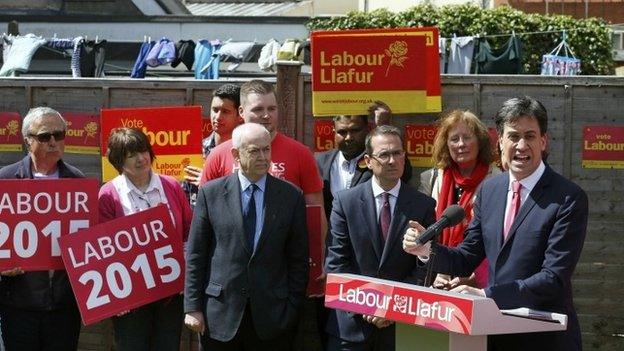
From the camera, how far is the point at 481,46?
19062 mm

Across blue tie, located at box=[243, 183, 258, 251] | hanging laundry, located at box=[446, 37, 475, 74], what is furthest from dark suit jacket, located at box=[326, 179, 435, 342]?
hanging laundry, located at box=[446, 37, 475, 74]

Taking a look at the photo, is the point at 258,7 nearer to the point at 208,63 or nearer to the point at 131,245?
the point at 208,63

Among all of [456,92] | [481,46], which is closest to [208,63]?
[481,46]

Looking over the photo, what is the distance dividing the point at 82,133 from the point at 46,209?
71.6 inches

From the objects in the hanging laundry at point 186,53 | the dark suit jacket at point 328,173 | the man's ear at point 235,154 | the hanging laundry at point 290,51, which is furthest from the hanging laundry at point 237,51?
the man's ear at point 235,154

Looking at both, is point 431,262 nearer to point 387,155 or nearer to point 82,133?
point 387,155

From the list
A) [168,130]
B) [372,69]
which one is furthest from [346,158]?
[168,130]

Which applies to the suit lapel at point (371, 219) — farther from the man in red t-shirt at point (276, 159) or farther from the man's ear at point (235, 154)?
the man's ear at point (235, 154)

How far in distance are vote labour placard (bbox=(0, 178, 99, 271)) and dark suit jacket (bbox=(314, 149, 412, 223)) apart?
5.12ft

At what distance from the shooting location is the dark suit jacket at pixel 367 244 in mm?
7465

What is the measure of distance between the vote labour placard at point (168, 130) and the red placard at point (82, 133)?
0.46m

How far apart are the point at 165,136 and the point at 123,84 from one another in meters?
0.75

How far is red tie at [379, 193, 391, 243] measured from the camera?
7.55m

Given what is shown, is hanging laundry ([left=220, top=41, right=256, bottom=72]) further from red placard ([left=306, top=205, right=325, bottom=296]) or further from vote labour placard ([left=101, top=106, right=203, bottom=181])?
red placard ([left=306, top=205, right=325, bottom=296])
